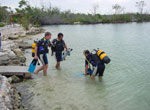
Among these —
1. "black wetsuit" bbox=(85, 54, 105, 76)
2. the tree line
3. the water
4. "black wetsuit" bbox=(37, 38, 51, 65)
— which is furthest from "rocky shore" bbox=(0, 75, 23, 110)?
the tree line

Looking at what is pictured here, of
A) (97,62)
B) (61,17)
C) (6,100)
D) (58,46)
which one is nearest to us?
(6,100)

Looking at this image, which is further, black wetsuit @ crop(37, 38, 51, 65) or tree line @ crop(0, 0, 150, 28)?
tree line @ crop(0, 0, 150, 28)

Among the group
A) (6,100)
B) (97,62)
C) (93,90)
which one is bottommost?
(93,90)

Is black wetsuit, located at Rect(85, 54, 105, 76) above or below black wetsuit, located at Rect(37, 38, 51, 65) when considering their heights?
below

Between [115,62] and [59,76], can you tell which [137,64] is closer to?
[115,62]

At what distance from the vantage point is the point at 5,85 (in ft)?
14.7

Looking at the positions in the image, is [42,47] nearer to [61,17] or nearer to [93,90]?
[93,90]

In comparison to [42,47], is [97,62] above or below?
below

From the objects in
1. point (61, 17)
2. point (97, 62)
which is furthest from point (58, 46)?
point (61, 17)

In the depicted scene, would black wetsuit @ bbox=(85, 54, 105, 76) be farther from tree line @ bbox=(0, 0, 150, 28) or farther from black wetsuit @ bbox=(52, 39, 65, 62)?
tree line @ bbox=(0, 0, 150, 28)

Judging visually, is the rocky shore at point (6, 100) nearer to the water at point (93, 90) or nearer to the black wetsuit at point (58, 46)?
the water at point (93, 90)

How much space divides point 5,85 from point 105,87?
3.26 metres

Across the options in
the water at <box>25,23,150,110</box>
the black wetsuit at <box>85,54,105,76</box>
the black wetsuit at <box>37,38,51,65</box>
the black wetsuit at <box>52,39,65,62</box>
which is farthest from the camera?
the black wetsuit at <box>52,39,65,62</box>

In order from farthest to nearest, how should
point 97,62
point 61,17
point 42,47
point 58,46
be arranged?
point 61,17
point 58,46
point 42,47
point 97,62
